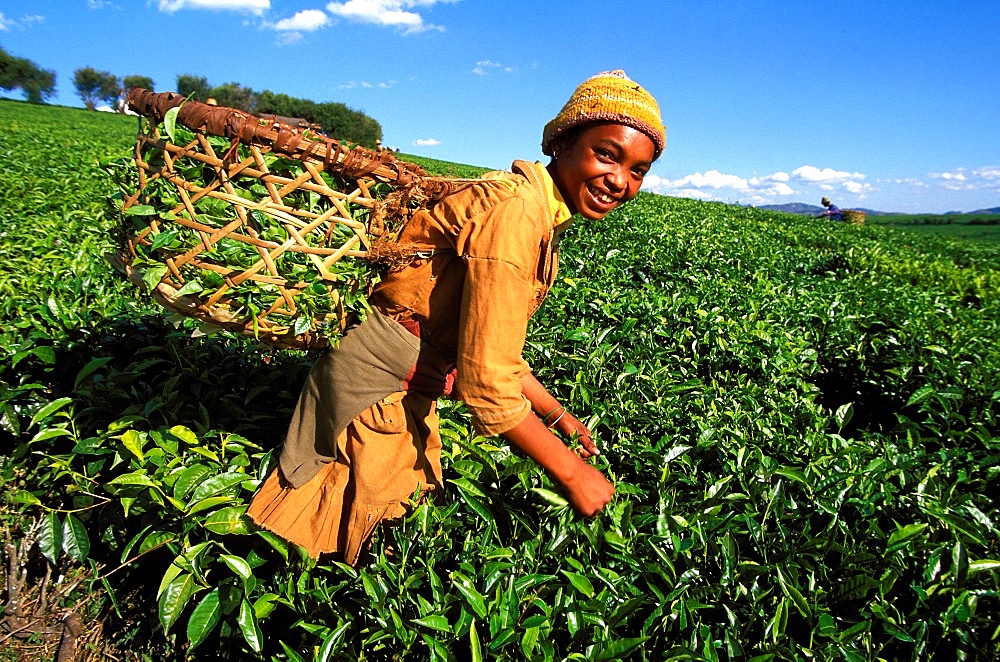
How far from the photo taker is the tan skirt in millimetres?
1744

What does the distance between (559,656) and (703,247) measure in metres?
5.41

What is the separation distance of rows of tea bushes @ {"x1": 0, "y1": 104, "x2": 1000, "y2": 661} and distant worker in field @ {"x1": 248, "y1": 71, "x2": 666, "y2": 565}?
0.11 metres

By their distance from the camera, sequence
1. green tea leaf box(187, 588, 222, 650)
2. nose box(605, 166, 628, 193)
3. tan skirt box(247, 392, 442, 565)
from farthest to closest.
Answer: tan skirt box(247, 392, 442, 565) → green tea leaf box(187, 588, 222, 650) → nose box(605, 166, 628, 193)

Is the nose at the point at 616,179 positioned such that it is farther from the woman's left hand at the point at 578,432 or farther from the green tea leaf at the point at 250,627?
the green tea leaf at the point at 250,627

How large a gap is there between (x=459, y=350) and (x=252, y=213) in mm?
569

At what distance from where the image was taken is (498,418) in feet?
4.71

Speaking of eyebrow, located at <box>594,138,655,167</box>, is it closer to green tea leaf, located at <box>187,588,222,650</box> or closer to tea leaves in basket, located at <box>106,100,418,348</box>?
tea leaves in basket, located at <box>106,100,418,348</box>

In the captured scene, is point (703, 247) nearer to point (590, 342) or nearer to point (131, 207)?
point (590, 342)

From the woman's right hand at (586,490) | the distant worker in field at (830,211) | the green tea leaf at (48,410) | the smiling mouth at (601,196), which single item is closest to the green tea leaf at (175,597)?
the green tea leaf at (48,410)

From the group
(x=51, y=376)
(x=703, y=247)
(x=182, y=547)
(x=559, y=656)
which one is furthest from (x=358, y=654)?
(x=703, y=247)

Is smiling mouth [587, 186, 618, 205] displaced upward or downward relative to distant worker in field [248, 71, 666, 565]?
upward

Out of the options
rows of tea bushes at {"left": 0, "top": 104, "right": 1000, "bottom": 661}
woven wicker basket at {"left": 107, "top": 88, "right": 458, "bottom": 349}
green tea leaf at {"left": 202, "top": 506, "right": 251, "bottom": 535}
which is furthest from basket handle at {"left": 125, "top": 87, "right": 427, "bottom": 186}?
green tea leaf at {"left": 202, "top": 506, "right": 251, "bottom": 535}

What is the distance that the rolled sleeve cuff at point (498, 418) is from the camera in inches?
56.3

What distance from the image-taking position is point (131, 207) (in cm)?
144
